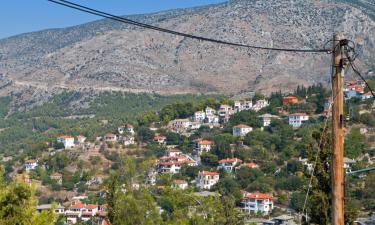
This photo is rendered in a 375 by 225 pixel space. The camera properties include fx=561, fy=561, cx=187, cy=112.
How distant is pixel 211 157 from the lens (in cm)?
5891

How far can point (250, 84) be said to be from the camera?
119625mm

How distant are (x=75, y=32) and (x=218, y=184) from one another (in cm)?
13185

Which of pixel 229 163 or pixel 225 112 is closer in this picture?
pixel 229 163

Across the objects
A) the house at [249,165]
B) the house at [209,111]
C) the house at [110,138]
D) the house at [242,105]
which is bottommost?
the house at [249,165]

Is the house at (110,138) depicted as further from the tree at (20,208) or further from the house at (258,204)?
the tree at (20,208)

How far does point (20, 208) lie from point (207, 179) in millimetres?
44178

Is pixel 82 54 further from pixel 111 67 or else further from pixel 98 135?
pixel 98 135

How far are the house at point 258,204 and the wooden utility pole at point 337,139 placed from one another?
120 ft

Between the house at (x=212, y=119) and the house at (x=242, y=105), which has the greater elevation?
the house at (x=242, y=105)

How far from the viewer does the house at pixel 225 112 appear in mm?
75369

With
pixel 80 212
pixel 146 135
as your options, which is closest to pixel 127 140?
pixel 146 135

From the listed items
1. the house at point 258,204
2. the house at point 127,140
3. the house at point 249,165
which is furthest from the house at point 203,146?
the house at point 258,204

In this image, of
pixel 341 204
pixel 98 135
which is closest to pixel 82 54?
pixel 98 135

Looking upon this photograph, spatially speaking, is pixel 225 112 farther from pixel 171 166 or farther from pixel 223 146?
pixel 171 166
